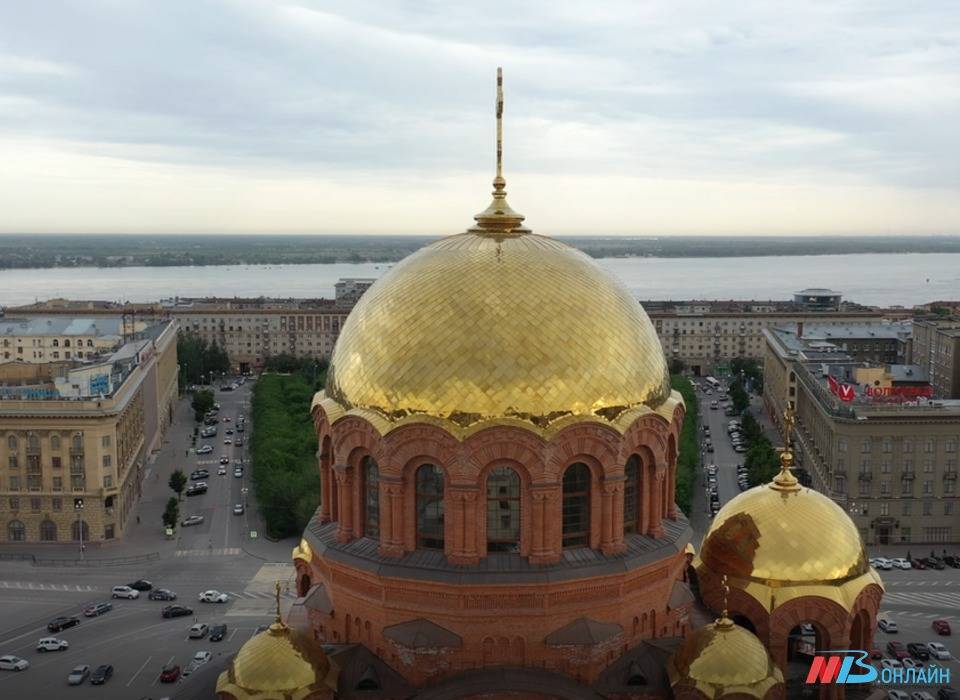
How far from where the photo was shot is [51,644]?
115 ft

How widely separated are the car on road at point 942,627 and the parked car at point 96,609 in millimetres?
31498

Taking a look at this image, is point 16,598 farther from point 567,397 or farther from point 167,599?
point 567,397

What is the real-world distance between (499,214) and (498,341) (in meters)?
3.59

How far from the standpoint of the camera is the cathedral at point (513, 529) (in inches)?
672

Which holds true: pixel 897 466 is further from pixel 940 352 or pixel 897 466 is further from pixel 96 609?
pixel 96 609

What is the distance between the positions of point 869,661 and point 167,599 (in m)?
28.7

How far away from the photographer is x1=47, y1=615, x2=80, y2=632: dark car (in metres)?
36.8

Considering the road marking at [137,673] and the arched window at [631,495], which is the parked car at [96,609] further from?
the arched window at [631,495]

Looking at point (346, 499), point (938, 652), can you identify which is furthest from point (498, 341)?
point (938, 652)

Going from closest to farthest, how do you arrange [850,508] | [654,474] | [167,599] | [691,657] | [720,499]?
[691,657] < [654,474] < [167,599] < [850,508] < [720,499]

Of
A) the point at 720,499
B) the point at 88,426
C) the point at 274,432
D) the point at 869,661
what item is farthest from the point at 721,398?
the point at 869,661

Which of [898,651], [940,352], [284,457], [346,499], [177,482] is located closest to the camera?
[346,499]

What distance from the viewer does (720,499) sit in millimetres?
52281

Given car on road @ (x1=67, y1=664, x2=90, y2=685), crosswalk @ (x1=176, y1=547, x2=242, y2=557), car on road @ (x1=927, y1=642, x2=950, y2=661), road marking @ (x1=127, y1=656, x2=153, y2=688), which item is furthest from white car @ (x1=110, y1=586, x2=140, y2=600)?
car on road @ (x1=927, y1=642, x2=950, y2=661)
